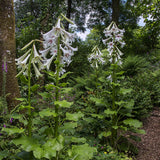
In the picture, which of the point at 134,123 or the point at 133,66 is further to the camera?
the point at 133,66

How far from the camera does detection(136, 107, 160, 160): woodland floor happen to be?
274 centimetres

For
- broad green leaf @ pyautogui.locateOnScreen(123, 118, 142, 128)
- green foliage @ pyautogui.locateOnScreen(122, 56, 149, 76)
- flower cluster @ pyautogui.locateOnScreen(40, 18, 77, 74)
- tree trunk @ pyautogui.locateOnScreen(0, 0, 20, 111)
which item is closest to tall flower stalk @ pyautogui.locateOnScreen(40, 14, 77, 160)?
flower cluster @ pyautogui.locateOnScreen(40, 18, 77, 74)

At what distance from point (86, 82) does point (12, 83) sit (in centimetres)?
303

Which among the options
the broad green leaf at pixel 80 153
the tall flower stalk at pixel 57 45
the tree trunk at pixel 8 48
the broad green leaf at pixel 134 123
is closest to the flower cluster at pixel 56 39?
the tall flower stalk at pixel 57 45

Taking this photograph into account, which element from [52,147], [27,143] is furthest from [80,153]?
[27,143]

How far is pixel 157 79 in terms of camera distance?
16.1ft

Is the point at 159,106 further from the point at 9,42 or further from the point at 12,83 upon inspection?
the point at 9,42

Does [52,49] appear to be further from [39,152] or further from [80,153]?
[80,153]

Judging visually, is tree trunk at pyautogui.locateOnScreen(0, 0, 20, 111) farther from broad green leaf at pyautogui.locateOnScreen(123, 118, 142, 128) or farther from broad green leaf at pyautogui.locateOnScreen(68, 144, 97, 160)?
broad green leaf at pyautogui.locateOnScreen(123, 118, 142, 128)

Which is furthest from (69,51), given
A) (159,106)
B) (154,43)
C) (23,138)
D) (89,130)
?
(154,43)

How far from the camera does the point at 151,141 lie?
3.13 m

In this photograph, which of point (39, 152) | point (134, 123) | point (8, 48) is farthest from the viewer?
point (8, 48)

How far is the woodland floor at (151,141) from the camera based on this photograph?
2743 millimetres

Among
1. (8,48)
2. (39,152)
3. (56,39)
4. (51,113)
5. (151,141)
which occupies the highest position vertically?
(8,48)
